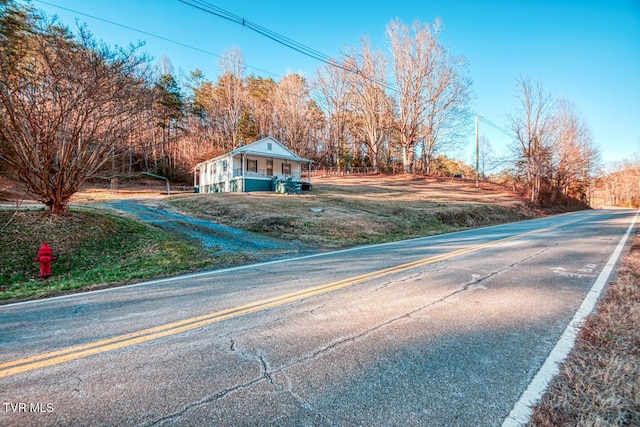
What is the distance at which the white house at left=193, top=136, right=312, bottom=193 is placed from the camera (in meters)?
25.2

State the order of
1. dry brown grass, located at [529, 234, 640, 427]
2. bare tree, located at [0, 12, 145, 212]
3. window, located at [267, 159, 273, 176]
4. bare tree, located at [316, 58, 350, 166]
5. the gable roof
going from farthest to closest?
bare tree, located at [316, 58, 350, 166] < window, located at [267, 159, 273, 176] < the gable roof < bare tree, located at [0, 12, 145, 212] < dry brown grass, located at [529, 234, 640, 427]

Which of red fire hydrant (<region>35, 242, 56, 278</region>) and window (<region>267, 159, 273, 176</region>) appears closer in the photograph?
red fire hydrant (<region>35, 242, 56, 278</region>)

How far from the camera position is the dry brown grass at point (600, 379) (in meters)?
1.92

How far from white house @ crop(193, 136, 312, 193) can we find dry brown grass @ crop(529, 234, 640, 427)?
2360 cm

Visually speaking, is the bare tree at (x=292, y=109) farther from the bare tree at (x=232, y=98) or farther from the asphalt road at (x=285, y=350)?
the asphalt road at (x=285, y=350)

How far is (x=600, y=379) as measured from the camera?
2.28m

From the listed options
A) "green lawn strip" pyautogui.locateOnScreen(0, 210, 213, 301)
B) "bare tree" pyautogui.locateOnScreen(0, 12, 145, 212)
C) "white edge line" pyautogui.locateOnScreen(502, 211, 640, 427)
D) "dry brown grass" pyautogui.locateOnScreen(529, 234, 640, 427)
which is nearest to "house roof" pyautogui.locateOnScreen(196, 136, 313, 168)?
"bare tree" pyautogui.locateOnScreen(0, 12, 145, 212)

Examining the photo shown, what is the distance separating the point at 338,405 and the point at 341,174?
4118 cm

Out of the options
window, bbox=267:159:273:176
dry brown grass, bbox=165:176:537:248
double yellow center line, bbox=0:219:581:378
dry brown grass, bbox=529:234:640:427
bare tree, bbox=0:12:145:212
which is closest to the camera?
dry brown grass, bbox=529:234:640:427

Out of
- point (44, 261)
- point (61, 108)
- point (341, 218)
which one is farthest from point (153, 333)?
point (341, 218)

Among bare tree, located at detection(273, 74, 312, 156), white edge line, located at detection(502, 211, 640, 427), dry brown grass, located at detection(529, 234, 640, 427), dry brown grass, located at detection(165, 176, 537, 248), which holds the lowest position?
white edge line, located at detection(502, 211, 640, 427)

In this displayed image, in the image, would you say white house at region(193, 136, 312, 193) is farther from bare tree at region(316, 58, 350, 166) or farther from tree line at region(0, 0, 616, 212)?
bare tree at region(316, 58, 350, 166)

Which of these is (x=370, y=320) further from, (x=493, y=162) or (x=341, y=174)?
(x=341, y=174)

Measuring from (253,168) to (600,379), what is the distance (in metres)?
26.5
